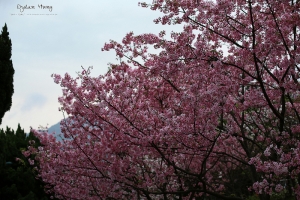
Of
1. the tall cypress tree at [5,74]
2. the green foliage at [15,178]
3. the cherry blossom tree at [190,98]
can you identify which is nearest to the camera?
the cherry blossom tree at [190,98]

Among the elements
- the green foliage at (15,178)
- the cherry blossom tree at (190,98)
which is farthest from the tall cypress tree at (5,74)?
the cherry blossom tree at (190,98)

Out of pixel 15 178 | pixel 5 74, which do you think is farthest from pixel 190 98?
pixel 5 74

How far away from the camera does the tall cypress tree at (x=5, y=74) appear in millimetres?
14977

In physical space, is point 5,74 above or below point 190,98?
above

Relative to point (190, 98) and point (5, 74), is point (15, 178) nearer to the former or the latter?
point (5, 74)

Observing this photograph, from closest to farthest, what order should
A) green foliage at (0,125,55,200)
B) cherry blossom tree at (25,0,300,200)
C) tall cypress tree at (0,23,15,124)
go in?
cherry blossom tree at (25,0,300,200), green foliage at (0,125,55,200), tall cypress tree at (0,23,15,124)

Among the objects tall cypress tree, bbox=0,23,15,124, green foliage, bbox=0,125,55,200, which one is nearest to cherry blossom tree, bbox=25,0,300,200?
green foliage, bbox=0,125,55,200

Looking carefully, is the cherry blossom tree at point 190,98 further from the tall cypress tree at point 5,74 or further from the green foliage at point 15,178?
the tall cypress tree at point 5,74

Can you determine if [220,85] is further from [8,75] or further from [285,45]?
[8,75]

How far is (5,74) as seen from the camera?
15.1 m

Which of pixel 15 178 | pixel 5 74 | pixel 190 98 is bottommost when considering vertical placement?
pixel 190 98

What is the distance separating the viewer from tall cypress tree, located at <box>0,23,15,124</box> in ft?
49.1

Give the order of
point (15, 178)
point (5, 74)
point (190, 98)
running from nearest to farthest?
point (190, 98) < point (15, 178) < point (5, 74)

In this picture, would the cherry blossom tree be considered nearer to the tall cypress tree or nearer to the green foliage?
the green foliage
